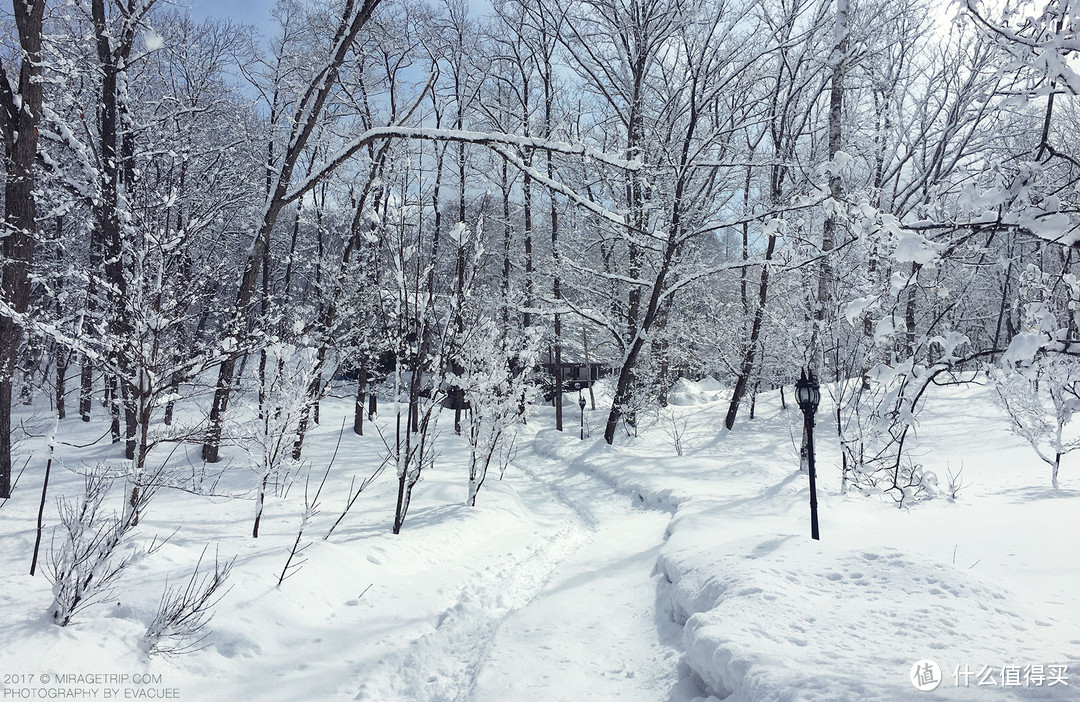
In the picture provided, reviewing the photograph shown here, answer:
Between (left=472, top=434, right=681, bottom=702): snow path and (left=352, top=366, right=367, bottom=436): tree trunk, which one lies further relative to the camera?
(left=352, top=366, right=367, bottom=436): tree trunk

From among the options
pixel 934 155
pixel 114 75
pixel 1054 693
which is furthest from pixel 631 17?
pixel 1054 693

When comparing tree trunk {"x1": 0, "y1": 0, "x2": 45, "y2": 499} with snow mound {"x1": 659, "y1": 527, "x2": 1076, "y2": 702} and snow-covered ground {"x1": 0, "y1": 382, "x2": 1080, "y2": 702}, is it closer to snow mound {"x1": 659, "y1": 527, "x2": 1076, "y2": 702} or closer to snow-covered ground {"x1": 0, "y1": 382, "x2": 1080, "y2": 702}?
snow-covered ground {"x1": 0, "y1": 382, "x2": 1080, "y2": 702}

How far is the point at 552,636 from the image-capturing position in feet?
15.3

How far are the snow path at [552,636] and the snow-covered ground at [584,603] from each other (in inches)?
0.9

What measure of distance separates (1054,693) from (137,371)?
7.04 meters

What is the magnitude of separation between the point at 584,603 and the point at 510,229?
635 inches

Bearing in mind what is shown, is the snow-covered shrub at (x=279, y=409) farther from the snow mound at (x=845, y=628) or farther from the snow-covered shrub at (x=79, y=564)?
the snow mound at (x=845, y=628)

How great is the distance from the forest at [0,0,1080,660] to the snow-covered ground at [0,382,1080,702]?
0.58 metres

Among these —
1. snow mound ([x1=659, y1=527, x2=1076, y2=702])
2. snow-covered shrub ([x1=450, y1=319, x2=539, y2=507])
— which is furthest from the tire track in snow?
snow-covered shrub ([x1=450, y1=319, x2=539, y2=507])

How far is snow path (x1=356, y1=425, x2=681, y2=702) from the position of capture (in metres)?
3.96
